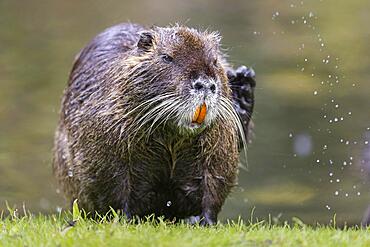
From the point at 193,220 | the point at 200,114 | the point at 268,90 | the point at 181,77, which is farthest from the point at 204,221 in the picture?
the point at 268,90

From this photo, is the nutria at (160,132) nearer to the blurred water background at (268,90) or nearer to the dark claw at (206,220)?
the dark claw at (206,220)

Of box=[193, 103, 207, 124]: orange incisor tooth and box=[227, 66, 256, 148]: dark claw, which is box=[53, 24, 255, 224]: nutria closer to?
box=[193, 103, 207, 124]: orange incisor tooth

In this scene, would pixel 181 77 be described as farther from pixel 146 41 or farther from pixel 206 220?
Result: pixel 206 220

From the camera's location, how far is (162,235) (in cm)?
470

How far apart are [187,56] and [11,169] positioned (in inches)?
187

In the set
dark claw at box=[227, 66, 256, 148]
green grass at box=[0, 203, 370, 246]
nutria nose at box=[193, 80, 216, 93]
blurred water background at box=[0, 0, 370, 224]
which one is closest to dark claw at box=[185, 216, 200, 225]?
green grass at box=[0, 203, 370, 246]

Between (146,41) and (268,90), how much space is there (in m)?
5.56

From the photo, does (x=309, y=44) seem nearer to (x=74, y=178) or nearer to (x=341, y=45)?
(x=341, y=45)

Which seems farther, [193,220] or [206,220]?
[193,220]

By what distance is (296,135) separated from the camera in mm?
9945

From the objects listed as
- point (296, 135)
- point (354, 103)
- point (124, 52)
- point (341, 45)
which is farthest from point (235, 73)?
point (341, 45)

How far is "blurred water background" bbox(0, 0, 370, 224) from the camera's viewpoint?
8984mm

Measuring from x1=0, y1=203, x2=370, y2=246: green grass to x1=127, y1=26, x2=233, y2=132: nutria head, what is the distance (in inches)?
22.0

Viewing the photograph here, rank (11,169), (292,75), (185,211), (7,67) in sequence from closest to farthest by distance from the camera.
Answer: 1. (185,211)
2. (11,169)
3. (292,75)
4. (7,67)
